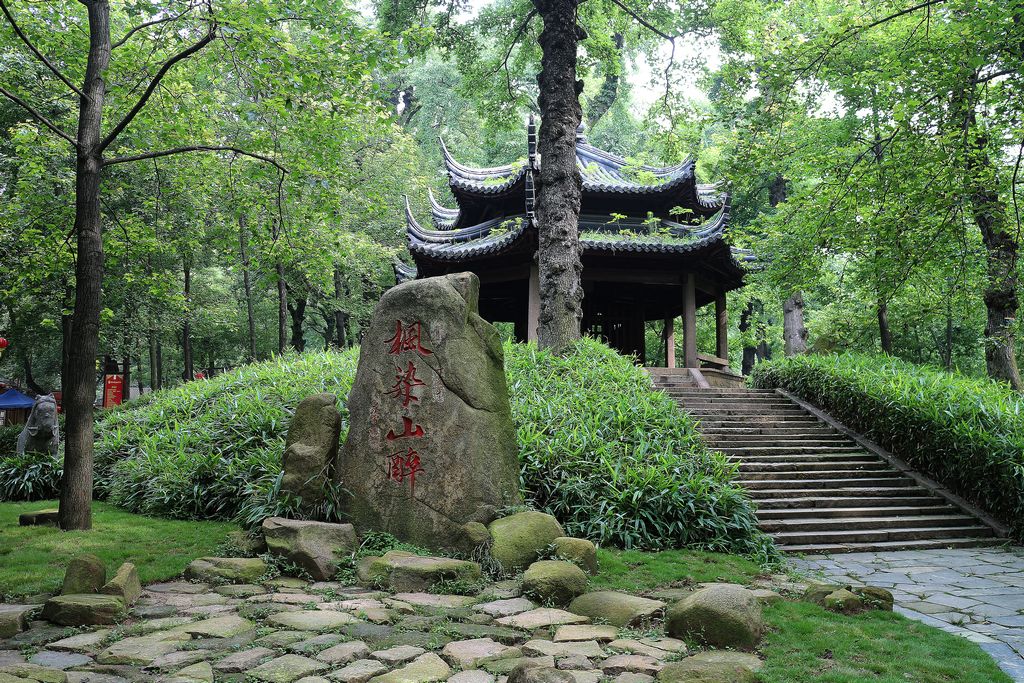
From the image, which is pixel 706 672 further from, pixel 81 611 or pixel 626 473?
pixel 626 473

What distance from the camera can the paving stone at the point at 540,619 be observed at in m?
4.18

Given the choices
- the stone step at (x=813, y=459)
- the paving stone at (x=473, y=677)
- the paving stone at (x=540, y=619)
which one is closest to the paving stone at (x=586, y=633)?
the paving stone at (x=540, y=619)

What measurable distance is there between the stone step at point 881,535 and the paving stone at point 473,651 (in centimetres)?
493

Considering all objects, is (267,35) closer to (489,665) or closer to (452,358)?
(452,358)

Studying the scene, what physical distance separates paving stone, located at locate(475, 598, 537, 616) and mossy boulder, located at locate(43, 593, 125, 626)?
230 cm

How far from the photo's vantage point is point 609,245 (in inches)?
564

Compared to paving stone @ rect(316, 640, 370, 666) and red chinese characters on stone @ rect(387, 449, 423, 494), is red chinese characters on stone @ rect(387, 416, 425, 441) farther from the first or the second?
paving stone @ rect(316, 640, 370, 666)

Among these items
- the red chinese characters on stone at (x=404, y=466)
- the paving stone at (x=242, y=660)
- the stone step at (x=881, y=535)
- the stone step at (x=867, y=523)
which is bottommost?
the stone step at (x=881, y=535)

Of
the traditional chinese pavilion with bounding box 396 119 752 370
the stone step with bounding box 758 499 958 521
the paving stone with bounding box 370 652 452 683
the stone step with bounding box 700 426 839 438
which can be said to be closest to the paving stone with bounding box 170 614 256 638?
the paving stone with bounding box 370 652 452 683

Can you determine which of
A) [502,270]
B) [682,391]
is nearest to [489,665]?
[682,391]

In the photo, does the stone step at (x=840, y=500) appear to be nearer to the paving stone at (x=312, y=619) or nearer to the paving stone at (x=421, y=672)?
the paving stone at (x=312, y=619)

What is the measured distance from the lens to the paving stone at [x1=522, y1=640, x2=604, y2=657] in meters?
3.68

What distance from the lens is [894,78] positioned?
7758 mm

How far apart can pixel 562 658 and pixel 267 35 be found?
22.0 ft
